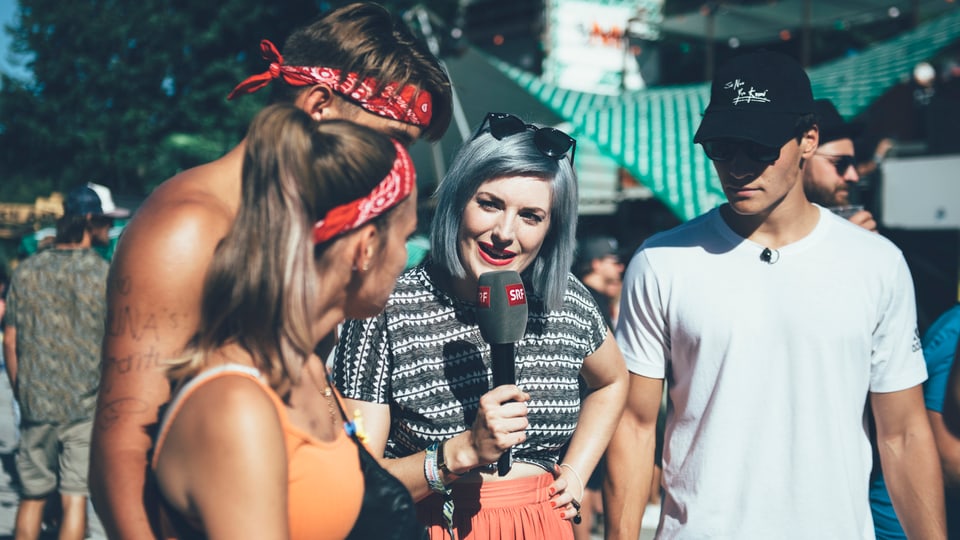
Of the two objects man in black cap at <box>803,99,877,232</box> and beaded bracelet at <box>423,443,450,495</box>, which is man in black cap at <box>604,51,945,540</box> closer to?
beaded bracelet at <box>423,443,450,495</box>

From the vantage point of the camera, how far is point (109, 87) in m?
20.7

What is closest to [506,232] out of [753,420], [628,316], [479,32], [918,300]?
[628,316]

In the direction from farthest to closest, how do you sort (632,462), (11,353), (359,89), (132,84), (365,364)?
1. (132,84)
2. (11,353)
3. (632,462)
4. (365,364)
5. (359,89)

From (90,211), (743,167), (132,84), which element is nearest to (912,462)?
(743,167)

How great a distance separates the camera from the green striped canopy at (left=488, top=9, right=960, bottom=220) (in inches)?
289

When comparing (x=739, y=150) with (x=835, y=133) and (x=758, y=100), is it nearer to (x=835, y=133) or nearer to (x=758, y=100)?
(x=758, y=100)

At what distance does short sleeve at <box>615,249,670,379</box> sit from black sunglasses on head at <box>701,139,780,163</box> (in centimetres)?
40

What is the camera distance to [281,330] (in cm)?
150

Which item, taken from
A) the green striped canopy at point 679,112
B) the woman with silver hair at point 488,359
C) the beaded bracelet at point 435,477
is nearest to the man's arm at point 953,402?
the woman with silver hair at point 488,359

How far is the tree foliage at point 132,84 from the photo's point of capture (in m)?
19.8

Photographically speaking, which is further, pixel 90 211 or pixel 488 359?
pixel 90 211

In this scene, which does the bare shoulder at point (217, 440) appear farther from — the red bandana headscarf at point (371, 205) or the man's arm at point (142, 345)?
the red bandana headscarf at point (371, 205)

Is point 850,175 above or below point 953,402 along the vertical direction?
above

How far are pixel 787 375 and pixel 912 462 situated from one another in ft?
1.62
